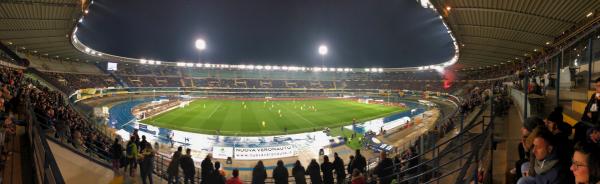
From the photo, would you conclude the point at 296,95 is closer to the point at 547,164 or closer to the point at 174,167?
the point at 174,167

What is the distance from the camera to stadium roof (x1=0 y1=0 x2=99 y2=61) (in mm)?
22078

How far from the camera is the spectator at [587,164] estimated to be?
248 centimetres

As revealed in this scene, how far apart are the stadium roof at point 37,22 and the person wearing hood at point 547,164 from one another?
26.0 metres

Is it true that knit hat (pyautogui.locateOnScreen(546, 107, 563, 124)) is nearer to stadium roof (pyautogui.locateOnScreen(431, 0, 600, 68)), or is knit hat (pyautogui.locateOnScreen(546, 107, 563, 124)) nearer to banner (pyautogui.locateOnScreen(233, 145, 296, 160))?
stadium roof (pyautogui.locateOnScreen(431, 0, 600, 68))

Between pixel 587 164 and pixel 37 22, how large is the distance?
3381 cm

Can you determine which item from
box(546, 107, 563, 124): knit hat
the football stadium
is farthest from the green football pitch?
box(546, 107, 563, 124): knit hat

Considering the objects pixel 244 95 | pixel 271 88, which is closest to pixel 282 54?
A: pixel 271 88

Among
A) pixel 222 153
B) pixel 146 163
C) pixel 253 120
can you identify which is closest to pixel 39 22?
pixel 222 153

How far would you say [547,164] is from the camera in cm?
304

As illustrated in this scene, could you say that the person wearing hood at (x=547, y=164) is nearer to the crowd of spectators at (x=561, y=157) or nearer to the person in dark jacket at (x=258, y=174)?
the crowd of spectators at (x=561, y=157)

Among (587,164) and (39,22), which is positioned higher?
(39,22)

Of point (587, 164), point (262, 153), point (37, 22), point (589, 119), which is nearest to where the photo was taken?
point (587, 164)

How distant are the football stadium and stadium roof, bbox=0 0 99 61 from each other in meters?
0.17

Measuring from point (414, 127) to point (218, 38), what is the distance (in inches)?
2984
